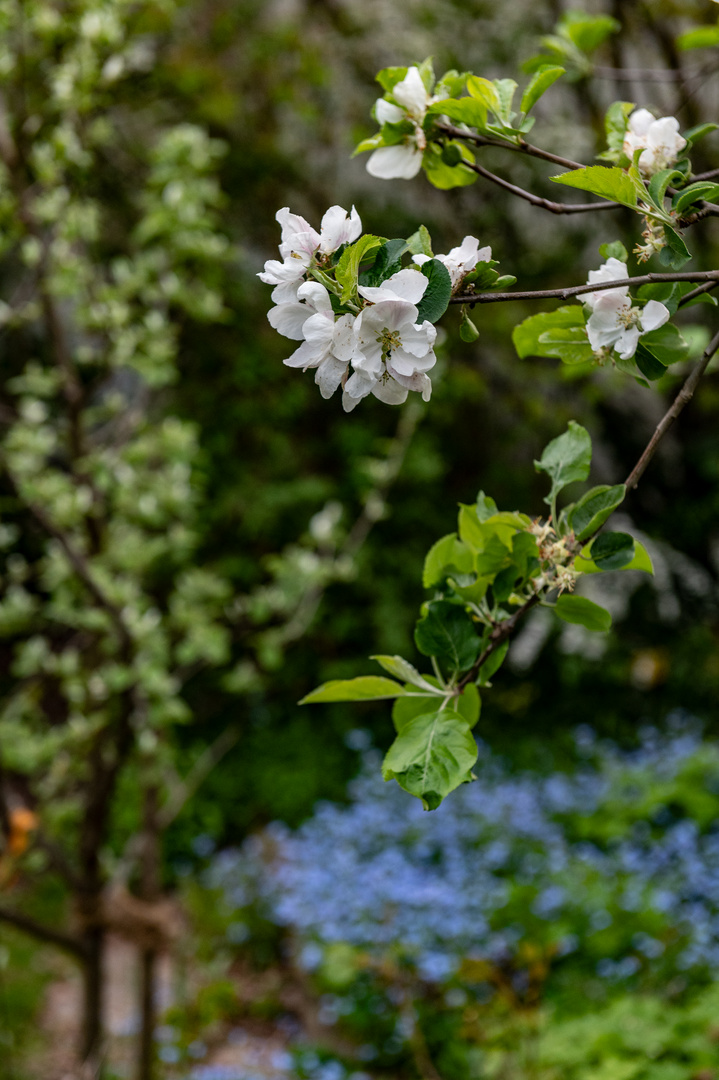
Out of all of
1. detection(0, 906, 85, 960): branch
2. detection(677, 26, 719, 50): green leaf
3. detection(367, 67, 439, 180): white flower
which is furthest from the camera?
detection(0, 906, 85, 960): branch

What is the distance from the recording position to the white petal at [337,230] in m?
0.55

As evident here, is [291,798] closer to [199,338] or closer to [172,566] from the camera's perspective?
[172,566]

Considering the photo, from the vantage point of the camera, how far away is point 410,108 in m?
0.73

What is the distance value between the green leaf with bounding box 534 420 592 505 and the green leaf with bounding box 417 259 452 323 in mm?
173

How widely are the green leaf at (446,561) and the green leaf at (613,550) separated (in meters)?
0.12

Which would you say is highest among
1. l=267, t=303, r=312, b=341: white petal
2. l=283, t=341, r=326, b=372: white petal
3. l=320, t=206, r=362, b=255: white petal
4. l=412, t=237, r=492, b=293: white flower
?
l=320, t=206, r=362, b=255: white petal

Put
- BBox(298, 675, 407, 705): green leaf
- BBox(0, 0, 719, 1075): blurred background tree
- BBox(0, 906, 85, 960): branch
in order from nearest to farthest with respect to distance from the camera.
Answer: BBox(298, 675, 407, 705): green leaf → BBox(0, 906, 85, 960): branch → BBox(0, 0, 719, 1075): blurred background tree

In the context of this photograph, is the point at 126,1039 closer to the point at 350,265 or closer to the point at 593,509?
the point at 593,509

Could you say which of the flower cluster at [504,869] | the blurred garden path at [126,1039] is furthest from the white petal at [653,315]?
the flower cluster at [504,869]

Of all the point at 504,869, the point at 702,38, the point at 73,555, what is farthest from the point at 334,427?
the point at 702,38

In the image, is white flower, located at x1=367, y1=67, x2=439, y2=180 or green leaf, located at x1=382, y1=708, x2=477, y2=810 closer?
green leaf, located at x1=382, y1=708, x2=477, y2=810

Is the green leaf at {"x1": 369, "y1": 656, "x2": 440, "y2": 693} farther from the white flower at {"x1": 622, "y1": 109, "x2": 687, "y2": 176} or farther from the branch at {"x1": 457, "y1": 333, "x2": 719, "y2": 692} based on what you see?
the white flower at {"x1": 622, "y1": 109, "x2": 687, "y2": 176}

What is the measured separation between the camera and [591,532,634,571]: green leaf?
597mm

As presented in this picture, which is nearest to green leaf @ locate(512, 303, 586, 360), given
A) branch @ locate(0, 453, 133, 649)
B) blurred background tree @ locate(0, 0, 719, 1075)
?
branch @ locate(0, 453, 133, 649)
